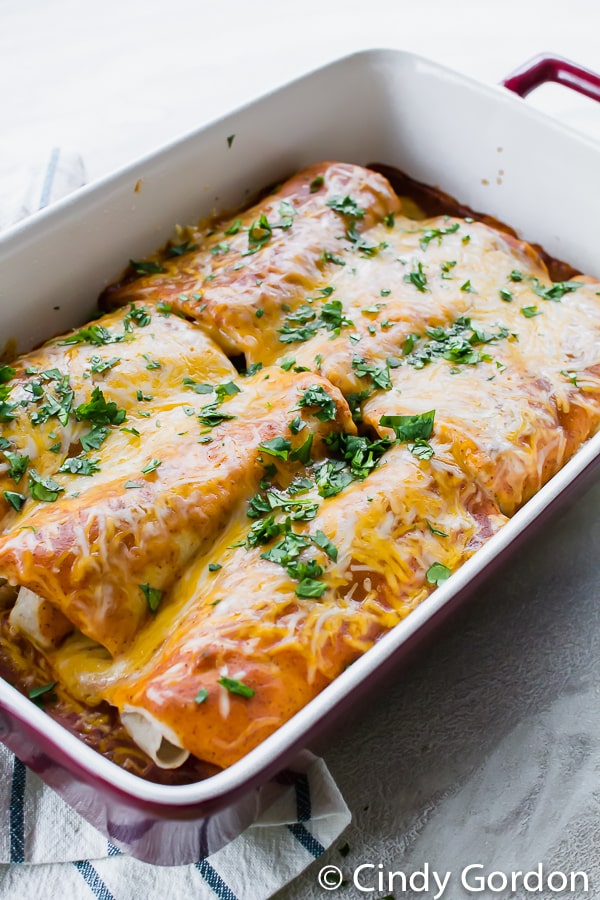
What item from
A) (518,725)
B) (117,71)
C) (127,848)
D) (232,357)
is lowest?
(518,725)

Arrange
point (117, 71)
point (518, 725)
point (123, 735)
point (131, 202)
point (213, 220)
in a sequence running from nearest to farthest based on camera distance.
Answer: point (123, 735) → point (518, 725) → point (131, 202) → point (213, 220) → point (117, 71)

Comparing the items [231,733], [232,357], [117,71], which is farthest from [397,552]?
[117,71]

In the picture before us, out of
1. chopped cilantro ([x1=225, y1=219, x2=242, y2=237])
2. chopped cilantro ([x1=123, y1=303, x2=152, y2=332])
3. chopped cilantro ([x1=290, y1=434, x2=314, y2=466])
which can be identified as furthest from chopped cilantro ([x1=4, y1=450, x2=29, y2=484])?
chopped cilantro ([x1=225, y1=219, x2=242, y2=237])

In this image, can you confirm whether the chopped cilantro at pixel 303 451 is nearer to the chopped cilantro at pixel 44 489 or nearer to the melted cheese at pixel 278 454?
the melted cheese at pixel 278 454

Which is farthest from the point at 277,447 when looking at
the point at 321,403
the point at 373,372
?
the point at 373,372

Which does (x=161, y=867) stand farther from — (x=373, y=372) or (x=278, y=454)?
(x=373, y=372)

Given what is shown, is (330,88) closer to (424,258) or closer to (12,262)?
(424,258)
